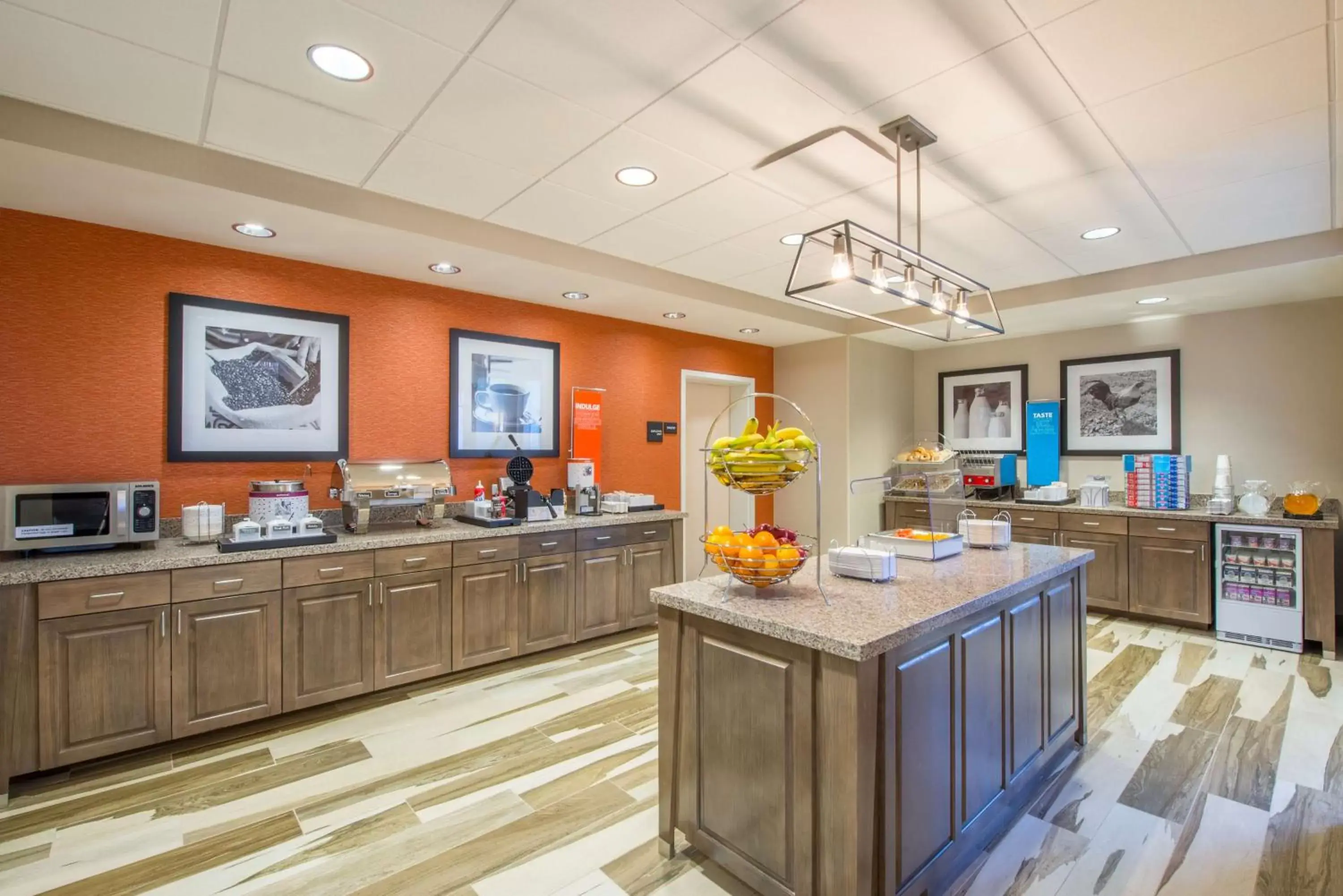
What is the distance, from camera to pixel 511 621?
3.89 m

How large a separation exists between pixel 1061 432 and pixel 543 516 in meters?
4.83

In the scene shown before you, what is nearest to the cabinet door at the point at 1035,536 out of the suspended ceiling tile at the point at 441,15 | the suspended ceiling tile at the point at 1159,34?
the suspended ceiling tile at the point at 1159,34

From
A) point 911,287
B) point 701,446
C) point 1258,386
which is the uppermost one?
point 911,287

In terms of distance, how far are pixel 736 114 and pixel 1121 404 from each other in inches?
194

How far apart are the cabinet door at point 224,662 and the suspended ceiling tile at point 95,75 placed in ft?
6.59

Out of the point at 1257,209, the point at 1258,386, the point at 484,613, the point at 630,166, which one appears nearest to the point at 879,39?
the point at 630,166

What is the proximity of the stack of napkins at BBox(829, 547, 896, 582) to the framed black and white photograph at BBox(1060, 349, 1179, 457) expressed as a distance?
4.39 m

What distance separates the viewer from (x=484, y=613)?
12.4 feet

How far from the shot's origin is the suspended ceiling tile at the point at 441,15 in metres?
1.74

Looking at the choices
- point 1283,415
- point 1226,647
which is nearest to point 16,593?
point 1226,647

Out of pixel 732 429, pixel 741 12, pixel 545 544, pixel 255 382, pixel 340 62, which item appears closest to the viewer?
pixel 741 12

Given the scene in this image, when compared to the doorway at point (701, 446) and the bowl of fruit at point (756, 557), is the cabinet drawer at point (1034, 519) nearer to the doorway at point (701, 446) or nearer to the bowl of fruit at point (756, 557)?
the doorway at point (701, 446)

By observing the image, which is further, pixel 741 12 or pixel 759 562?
pixel 759 562

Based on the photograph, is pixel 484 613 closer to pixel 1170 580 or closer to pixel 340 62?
pixel 340 62
